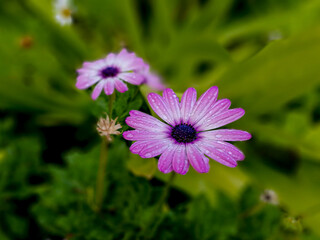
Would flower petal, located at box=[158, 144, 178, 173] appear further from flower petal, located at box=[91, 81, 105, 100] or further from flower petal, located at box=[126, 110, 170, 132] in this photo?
flower petal, located at box=[91, 81, 105, 100]

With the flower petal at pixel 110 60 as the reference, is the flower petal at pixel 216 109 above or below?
below

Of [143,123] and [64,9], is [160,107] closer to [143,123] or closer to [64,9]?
[143,123]

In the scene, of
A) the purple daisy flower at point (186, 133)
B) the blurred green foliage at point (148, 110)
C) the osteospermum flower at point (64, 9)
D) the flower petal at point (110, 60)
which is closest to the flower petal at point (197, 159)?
the purple daisy flower at point (186, 133)

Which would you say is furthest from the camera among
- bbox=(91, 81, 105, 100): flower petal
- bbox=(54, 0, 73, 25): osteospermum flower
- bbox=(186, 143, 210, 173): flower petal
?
bbox=(54, 0, 73, 25): osteospermum flower

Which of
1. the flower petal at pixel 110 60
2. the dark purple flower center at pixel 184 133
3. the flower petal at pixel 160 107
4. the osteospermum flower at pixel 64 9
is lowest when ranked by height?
the dark purple flower center at pixel 184 133

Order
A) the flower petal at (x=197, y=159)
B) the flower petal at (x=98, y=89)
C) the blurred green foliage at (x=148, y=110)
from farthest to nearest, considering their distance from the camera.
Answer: the blurred green foliage at (x=148, y=110) → the flower petal at (x=98, y=89) → the flower petal at (x=197, y=159)

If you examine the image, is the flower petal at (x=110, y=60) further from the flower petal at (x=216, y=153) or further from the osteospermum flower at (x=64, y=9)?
the osteospermum flower at (x=64, y=9)

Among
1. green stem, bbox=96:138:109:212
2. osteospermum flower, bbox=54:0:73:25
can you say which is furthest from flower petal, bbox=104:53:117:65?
osteospermum flower, bbox=54:0:73:25

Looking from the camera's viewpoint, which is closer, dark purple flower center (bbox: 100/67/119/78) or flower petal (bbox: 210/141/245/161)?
flower petal (bbox: 210/141/245/161)
